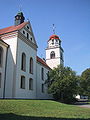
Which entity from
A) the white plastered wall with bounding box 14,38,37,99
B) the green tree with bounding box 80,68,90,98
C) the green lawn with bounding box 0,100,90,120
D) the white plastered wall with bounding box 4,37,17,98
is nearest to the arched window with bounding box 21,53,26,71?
the white plastered wall with bounding box 14,38,37,99

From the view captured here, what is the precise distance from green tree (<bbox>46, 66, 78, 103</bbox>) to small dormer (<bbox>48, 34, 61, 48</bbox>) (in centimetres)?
1690

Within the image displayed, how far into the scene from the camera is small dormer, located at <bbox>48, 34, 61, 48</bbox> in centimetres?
4648

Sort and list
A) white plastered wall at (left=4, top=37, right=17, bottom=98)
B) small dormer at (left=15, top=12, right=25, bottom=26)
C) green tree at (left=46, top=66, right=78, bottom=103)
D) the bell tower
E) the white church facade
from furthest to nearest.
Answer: the bell tower < small dormer at (left=15, top=12, right=25, bottom=26) < green tree at (left=46, top=66, right=78, bottom=103) < the white church facade < white plastered wall at (left=4, top=37, right=17, bottom=98)

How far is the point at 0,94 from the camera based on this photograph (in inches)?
785

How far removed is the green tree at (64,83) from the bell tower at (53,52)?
46.6ft

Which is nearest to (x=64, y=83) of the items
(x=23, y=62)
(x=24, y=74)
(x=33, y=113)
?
(x=24, y=74)

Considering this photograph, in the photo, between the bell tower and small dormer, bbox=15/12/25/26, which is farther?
the bell tower

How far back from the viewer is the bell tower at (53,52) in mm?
45594

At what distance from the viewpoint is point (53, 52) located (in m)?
46.7

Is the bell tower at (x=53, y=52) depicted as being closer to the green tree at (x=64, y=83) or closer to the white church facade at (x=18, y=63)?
the white church facade at (x=18, y=63)

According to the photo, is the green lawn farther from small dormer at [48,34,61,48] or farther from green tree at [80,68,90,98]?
small dormer at [48,34,61,48]

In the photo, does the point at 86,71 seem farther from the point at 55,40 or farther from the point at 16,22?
the point at 16,22

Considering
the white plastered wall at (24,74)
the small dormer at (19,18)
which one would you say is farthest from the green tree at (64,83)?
the small dormer at (19,18)

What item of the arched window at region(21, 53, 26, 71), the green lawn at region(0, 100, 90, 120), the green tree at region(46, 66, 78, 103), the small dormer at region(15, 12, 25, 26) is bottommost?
the green lawn at region(0, 100, 90, 120)
